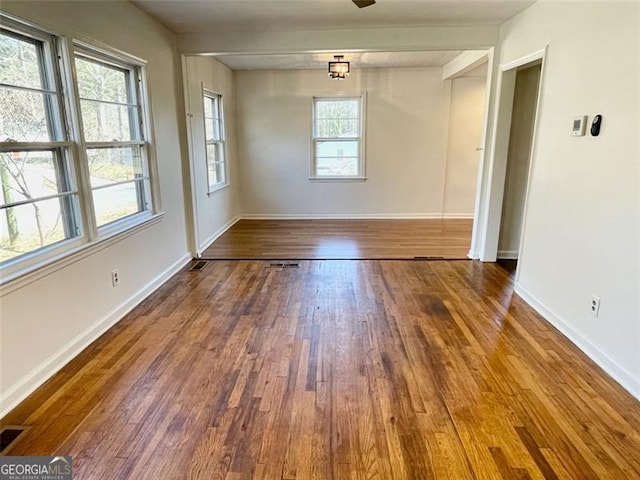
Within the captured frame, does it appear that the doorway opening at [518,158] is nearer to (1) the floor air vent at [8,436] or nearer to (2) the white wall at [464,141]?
(2) the white wall at [464,141]

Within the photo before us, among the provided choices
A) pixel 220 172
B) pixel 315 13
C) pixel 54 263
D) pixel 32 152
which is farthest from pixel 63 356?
pixel 220 172

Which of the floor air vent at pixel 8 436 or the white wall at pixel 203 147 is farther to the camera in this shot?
the white wall at pixel 203 147

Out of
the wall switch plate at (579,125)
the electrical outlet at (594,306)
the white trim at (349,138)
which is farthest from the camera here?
the white trim at (349,138)

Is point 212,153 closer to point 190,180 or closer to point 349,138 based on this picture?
point 190,180

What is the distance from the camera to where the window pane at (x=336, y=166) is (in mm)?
6777

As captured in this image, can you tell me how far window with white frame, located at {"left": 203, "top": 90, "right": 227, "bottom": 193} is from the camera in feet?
18.1

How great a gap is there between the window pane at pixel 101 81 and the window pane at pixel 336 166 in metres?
3.81

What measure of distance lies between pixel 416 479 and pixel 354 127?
18.9ft

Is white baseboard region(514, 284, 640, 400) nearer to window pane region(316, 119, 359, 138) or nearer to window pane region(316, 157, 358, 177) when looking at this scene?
window pane region(316, 157, 358, 177)

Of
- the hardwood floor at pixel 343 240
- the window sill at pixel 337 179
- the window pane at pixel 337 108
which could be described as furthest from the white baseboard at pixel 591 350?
the window pane at pixel 337 108

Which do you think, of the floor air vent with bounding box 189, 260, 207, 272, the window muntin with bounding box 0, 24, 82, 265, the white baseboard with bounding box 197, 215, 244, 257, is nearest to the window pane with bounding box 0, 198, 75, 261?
the window muntin with bounding box 0, 24, 82, 265

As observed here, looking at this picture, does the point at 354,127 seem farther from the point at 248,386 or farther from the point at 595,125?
the point at 248,386

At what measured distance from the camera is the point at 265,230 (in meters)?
6.10

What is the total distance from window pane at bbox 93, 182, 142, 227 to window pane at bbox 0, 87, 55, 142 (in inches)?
24.5
